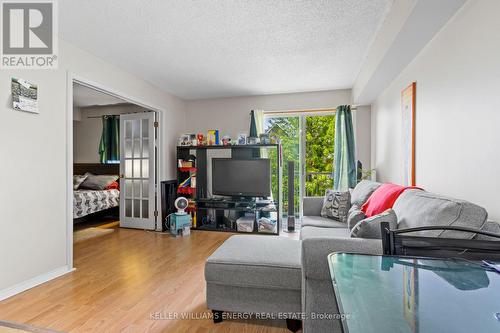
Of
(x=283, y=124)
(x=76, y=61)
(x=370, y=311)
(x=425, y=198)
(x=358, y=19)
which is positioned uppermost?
(x=358, y=19)

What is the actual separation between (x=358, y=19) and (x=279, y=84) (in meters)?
1.84

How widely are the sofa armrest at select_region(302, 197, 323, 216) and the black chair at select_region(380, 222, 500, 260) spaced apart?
220 cm

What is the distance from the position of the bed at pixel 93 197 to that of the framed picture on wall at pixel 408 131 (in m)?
4.98

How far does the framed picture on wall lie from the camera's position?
8.00 feet

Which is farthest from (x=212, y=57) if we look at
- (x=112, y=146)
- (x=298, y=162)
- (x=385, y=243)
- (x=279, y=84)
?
(x=112, y=146)

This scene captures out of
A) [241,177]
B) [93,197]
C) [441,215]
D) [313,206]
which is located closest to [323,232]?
[313,206]

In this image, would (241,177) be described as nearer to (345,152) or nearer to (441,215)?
(345,152)

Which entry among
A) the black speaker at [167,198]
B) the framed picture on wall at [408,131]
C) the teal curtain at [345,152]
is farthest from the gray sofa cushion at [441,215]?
the black speaker at [167,198]

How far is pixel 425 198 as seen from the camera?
5.11 feet

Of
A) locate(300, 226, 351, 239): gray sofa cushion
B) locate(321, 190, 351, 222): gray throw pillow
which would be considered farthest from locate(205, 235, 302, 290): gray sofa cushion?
locate(321, 190, 351, 222): gray throw pillow

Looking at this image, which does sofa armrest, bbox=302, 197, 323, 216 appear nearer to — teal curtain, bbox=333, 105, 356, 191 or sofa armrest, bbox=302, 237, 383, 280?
teal curtain, bbox=333, 105, 356, 191

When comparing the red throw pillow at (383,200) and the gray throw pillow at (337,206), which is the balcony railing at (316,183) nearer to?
the gray throw pillow at (337,206)

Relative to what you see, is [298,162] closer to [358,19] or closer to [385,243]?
[358,19]

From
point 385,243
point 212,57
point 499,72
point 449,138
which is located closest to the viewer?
point 385,243
